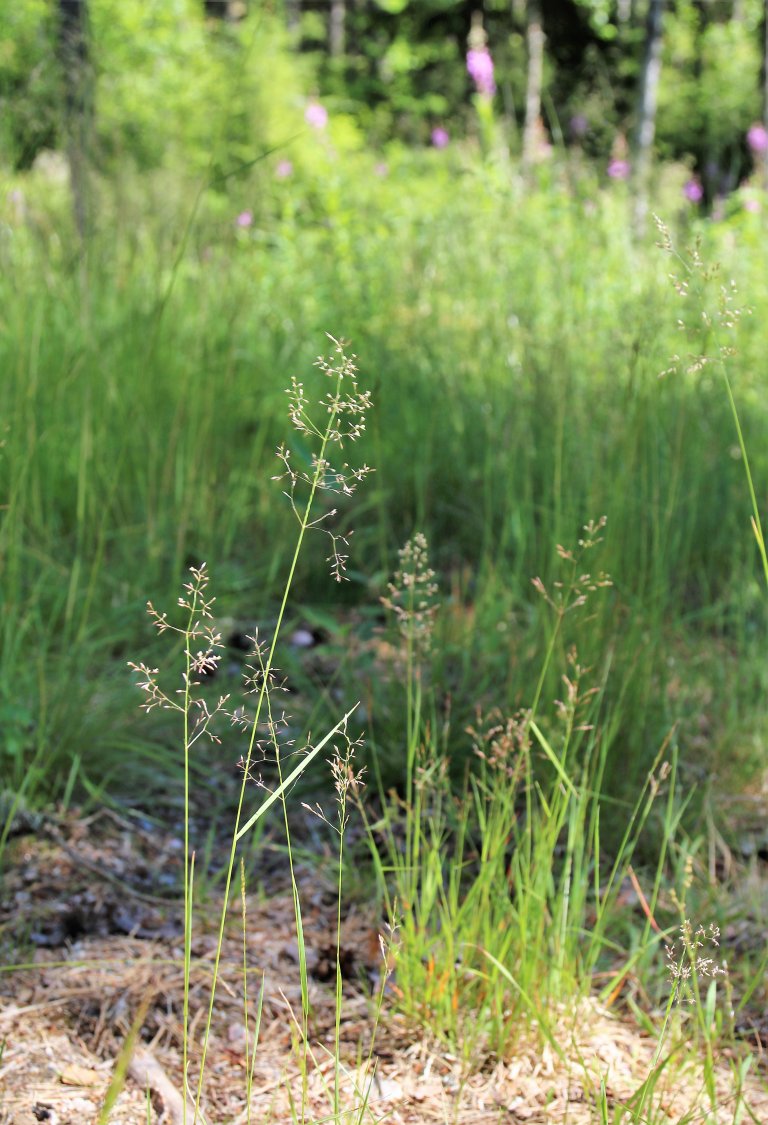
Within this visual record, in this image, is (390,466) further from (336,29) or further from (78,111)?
(336,29)

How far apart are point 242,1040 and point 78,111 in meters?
2.38

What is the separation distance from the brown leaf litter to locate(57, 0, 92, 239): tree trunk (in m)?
1.79

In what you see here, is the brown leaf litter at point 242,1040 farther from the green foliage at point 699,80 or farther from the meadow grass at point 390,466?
the green foliage at point 699,80

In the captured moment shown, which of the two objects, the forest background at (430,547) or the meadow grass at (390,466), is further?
the meadow grass at (390,466)

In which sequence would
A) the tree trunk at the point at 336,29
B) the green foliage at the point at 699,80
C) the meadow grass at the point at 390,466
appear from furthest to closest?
1. the tree trunk at the point at 336,29
2. the green foliage at the point at 699,80
3. the meadow grass at the point at 390,466

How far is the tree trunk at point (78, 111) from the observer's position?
2629 mm

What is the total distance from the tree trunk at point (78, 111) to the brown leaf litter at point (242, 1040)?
1.79 m

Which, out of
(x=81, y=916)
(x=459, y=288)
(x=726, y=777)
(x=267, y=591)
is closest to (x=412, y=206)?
(x=459, y=288)

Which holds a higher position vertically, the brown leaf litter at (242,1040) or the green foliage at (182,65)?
the green foliage at (182,65)

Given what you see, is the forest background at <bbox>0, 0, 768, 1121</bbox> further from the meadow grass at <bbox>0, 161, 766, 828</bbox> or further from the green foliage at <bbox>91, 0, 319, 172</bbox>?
the green foliage at <bbox>91, 0, 319, 172</bbox>

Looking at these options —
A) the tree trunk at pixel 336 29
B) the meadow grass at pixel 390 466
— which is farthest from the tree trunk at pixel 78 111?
the tree trunk at pixel 336 29

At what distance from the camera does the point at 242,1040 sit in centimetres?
140

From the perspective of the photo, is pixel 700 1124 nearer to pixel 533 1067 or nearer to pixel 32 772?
pixel 533 1067

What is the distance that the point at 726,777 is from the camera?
6.39ft
